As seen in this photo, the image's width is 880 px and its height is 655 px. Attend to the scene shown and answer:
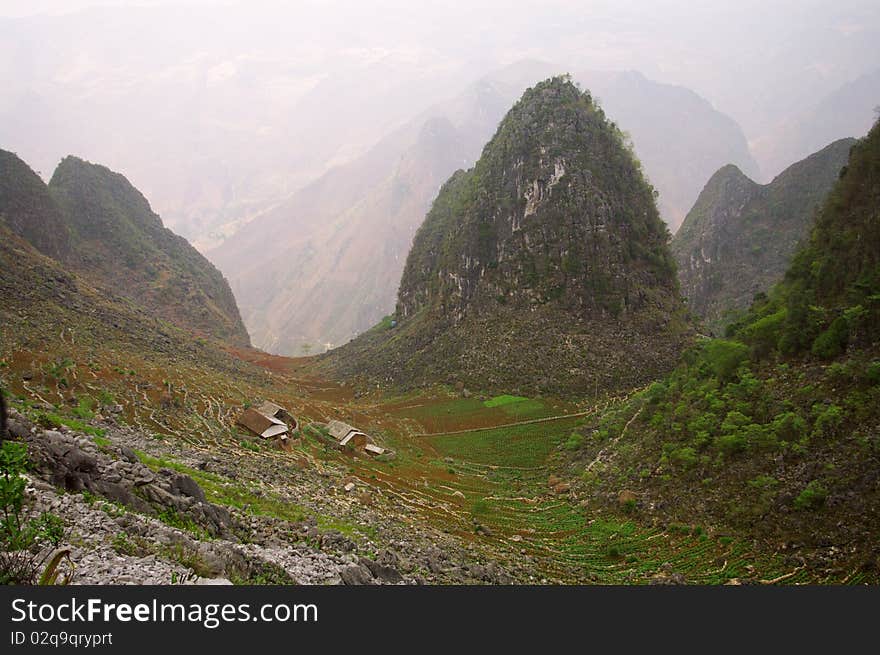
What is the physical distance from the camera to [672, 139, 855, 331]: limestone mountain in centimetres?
8319

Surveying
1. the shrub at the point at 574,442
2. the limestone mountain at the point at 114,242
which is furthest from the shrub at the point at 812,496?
the limestone mountain at the point at 114,242

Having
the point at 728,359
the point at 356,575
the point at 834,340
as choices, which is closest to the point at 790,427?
the point at 834,340

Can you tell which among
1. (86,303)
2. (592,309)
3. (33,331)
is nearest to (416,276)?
(592,309)

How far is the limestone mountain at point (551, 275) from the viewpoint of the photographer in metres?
51.0

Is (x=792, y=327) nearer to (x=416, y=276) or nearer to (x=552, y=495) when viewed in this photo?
(x=552, y=495)

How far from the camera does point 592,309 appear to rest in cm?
5444

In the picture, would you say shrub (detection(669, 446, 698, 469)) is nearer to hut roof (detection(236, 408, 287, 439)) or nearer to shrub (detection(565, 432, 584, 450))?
shrub (detection(565, 432, 584, 450))

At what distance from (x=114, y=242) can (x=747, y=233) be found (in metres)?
105

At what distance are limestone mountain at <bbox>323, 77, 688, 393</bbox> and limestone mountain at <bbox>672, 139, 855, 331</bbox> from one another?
28.0 meters

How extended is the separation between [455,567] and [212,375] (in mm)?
30925

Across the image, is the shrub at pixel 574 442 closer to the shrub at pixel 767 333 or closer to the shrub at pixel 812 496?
the shrub at pixel 767 333

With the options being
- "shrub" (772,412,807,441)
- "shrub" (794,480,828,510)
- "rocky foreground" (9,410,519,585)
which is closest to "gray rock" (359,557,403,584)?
"rocky foreground" (9,410,519,585)

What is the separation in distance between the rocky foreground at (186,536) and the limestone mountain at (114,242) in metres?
62.6

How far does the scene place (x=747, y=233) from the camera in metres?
92.4
